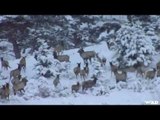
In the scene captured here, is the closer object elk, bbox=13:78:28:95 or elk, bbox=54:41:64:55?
elk, bbox=13:78:28:95

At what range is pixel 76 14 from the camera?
4.71 metres

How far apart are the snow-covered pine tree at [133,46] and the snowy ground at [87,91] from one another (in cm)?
11

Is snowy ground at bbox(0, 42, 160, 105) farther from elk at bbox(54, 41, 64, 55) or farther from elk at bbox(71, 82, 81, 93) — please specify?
elk at bbox(54, 41, 64, 55)

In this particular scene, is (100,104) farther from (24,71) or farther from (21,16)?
(21,16)

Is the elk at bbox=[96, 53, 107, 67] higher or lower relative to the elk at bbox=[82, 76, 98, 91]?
higher

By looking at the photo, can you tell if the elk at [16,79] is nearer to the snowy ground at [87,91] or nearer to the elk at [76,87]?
the snowy ground at [87,91]

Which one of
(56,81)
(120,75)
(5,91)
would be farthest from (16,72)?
(120,75)

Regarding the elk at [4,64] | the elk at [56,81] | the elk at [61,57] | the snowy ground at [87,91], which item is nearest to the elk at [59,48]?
the elk at [61,57]

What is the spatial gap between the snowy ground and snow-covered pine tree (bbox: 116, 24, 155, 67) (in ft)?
0.36

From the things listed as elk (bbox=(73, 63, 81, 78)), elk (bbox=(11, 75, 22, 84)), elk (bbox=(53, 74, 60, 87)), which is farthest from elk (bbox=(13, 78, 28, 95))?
elk (bbox=(73, 63, 81, 78))

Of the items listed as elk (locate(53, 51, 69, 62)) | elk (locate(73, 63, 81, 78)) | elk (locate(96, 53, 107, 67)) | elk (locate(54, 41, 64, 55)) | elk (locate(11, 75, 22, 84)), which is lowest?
elk (locate(11, 75, 22, 84))

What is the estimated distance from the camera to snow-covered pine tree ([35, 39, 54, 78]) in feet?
15.0
